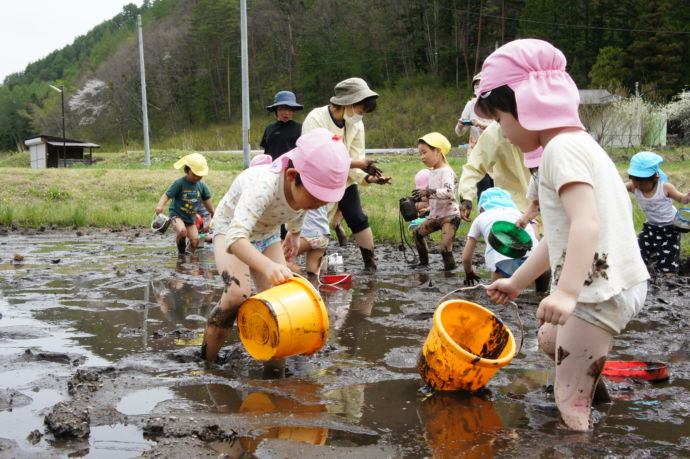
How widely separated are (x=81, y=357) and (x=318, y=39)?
229 ft

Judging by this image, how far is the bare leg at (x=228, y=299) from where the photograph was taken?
3.73 meters

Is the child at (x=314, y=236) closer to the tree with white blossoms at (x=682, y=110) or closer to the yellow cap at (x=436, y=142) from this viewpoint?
the yellow cap at (x=436, y=142)

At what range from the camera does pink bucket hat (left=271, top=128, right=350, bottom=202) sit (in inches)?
136

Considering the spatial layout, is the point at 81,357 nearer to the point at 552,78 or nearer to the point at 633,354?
the point at 552,78

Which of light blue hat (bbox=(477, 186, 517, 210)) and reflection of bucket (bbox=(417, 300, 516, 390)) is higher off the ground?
light blue hat (bbox=(477, 186, 517, 210))

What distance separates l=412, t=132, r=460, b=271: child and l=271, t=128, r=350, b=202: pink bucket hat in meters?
3.73

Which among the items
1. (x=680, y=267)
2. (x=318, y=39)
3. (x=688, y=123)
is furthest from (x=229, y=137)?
(x=680, y=267)

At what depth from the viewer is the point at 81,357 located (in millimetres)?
3861

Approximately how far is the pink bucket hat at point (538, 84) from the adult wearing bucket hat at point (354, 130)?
12.1ft

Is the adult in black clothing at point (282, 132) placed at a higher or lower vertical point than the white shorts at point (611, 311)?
higher

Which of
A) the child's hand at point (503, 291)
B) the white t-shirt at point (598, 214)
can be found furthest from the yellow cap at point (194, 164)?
the white t-shirt at point (598, 214)

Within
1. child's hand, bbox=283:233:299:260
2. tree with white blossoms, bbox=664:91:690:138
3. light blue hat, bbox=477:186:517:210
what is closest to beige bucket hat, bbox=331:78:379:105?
light blue hat, bbox=477:186:517:210

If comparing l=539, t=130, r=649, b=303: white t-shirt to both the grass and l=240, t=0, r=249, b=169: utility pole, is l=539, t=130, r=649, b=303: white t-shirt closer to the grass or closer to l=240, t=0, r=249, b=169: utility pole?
the grass

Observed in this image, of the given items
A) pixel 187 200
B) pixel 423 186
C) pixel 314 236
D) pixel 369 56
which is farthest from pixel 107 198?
pixel 369 56
